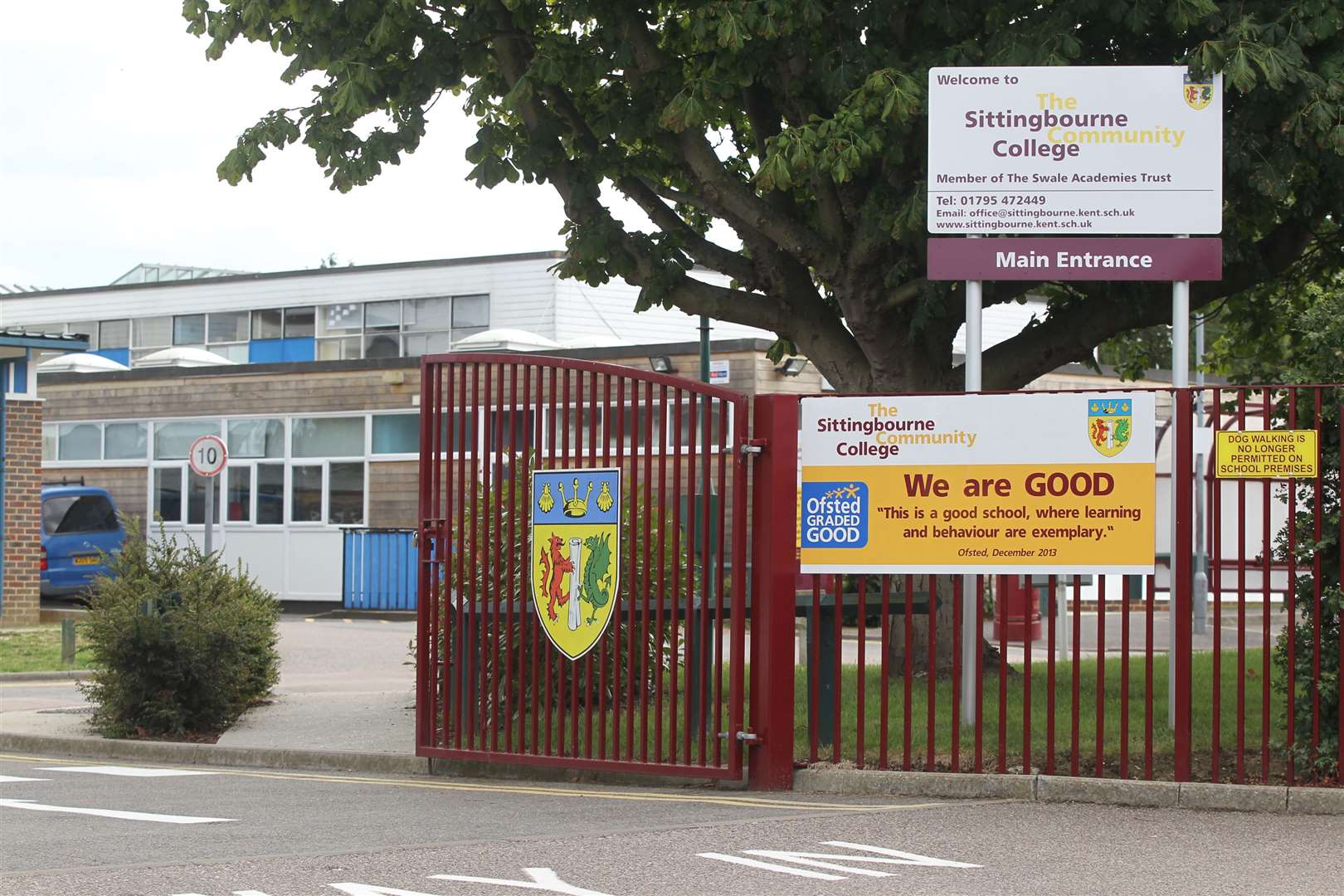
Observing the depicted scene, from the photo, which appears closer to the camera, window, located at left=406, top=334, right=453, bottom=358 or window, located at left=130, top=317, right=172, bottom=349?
window, located at left=406, top=334, right=453, bottom=358

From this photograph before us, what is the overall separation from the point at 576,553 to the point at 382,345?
1233 inches

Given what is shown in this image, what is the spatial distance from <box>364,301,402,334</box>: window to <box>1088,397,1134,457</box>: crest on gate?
32.6 metres

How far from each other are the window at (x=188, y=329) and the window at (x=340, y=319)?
4.38 metres

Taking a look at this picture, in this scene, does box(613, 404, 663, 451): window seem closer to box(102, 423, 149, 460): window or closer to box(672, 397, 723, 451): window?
box(672, 397, 723, 451): window

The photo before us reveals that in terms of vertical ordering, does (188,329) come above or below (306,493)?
above

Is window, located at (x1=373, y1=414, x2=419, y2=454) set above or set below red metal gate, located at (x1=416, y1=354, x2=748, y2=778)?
above

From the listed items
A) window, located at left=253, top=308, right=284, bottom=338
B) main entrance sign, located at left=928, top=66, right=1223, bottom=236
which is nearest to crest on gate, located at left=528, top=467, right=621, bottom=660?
main entrance sign, located at left=928, top=66, right=1223, bottom=236

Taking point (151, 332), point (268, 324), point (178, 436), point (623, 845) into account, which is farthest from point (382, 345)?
point (623, 845)

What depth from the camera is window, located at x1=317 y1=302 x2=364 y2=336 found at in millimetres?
41781

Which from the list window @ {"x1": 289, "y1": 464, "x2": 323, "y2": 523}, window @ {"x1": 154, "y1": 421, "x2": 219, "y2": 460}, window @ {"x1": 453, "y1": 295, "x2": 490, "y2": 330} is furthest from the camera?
window @ {"x1": 453, "y1": 295, "x2": 490, "y2": 330}

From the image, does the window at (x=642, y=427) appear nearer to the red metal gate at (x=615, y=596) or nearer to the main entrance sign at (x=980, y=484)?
the red metal gate at (x=615, y=596)

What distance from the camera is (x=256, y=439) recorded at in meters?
31.9

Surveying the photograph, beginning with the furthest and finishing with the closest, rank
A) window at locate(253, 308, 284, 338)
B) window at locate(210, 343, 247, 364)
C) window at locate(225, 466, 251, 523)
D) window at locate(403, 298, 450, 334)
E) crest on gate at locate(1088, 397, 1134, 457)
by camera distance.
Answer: window at locate(210, 343, 247, 364) → window at locate(253, 308, 284, 338) → window at locate(403, 298, 450, 334) → window at locate(225, 466, 251, 523) → crest on gate at locate(1088, 397, 1134, 457)

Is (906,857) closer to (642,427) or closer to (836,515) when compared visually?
(836,515)
